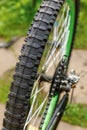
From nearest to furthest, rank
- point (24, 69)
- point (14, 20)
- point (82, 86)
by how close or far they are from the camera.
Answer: point (24, 69), point (82, 86), point (14, 20)

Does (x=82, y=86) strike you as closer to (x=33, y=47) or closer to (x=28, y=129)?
(x=28, y=129)

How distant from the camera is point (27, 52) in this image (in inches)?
63.9

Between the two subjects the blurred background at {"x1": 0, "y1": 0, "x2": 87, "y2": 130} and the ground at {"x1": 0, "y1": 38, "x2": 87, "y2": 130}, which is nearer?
the blurred background at {"x1": 0, "y1": 0, "x2": 87, "y2": 130}

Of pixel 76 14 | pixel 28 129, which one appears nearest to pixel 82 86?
pixel 76 14

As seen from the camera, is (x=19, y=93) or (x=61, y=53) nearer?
(x=19, y=93)

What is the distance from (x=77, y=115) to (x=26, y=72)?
144cm

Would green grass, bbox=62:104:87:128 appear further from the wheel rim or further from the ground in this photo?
the wheel rim

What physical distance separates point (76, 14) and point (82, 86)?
91 cm

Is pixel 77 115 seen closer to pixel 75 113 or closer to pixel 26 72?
pixel 75 113

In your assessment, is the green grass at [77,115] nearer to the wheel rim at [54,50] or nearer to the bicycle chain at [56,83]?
the wheel rim at [54,50]

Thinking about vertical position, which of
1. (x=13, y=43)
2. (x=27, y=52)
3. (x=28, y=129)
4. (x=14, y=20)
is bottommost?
(x=28, y=129)

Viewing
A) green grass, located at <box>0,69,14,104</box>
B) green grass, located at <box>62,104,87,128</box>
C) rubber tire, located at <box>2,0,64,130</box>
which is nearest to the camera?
rubber tire, located at <box>2,0,64,130</box>

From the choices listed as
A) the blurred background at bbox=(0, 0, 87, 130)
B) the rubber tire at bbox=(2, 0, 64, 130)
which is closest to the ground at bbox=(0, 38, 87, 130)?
the blurred background at bbox=(0, 0, 87, 130)

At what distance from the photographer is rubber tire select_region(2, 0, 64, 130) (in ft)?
5.30
